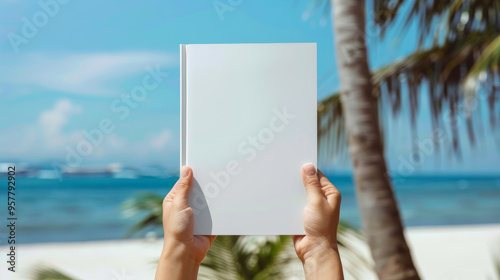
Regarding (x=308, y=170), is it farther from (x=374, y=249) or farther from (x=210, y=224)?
(x=374, y=249)

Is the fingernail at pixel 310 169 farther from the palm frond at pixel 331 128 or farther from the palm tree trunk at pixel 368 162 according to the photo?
the palm frond at pixel 331 128

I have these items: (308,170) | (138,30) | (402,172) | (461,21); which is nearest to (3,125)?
(138,30)

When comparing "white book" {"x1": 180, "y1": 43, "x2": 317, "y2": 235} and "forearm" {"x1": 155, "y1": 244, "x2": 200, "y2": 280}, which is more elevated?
"white book" {"x1": 180, "y1": 43, "x2": 317, "y2": 235}

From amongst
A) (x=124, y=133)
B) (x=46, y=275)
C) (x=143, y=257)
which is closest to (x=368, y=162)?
(x=46, y=275)

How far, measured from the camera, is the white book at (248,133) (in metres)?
1.03

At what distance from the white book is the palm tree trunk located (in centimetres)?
129

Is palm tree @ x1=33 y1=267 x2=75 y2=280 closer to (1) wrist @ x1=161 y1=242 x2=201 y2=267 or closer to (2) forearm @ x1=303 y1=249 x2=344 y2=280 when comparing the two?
(1) wrist @ x1=161 y1=242 x2=201 y2=267

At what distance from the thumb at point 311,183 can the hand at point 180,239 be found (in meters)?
0.27

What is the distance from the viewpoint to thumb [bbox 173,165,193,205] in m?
1.02

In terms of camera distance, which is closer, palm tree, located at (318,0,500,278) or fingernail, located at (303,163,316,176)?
fingernail, located at (303,163,316,176)

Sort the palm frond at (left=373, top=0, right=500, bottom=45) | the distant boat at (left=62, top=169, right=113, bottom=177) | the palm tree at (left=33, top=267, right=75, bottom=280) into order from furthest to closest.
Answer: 1. the distant boat at (left=62, top=169, right=113, bottom=177)
2. the palm frond at (left=373, top=0, right=500, bottom=45)
3. the palm tree at (left=33, top=267, right=75, bottom=280)

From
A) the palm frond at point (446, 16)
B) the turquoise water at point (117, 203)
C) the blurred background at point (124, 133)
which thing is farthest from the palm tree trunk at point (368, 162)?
the turquoise water at point (117, 203)

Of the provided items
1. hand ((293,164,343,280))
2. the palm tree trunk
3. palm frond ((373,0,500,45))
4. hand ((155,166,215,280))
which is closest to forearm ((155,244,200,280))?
hand ((155,166,215,280))

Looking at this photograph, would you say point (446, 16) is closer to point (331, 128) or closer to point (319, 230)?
point (331, 128)
